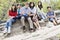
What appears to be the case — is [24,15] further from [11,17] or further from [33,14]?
[11,17]

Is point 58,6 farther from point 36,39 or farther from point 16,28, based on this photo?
point 36,39

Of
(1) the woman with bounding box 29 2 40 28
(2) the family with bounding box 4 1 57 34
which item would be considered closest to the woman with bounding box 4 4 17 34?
(2) the family with bounding box 4 1 57 34

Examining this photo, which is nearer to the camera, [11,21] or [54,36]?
[54,36]

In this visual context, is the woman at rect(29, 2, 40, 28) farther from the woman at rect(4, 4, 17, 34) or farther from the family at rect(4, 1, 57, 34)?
the woman at rect(4, 4, 17, 34)

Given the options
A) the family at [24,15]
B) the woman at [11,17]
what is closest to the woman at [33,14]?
the family at [24,15]

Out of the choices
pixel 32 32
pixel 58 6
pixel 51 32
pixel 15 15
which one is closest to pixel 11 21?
pixel 15 15

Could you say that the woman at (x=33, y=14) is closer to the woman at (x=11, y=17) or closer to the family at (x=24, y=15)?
the family at (x=24, y=15)

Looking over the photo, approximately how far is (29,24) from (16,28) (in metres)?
0.52

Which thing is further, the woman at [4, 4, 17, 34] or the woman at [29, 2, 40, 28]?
the woman at [29, 2, 40, 28]

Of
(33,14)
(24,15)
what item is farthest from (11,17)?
(33,14)

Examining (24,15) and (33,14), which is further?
(33,14)

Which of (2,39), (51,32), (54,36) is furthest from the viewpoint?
(2,39)

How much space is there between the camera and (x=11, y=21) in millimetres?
9258

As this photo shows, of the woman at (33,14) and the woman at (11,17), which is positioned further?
the woman at (33,14)
